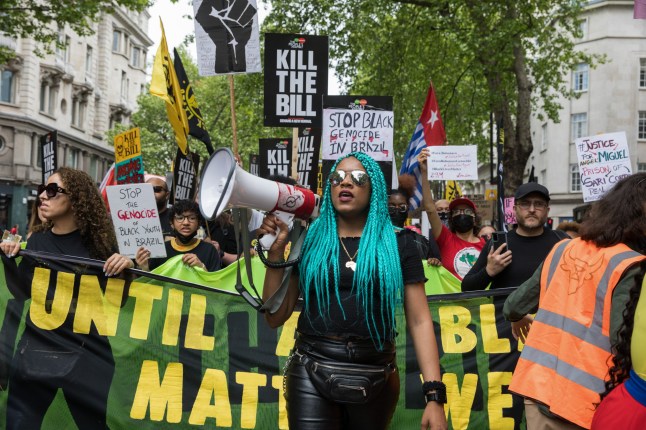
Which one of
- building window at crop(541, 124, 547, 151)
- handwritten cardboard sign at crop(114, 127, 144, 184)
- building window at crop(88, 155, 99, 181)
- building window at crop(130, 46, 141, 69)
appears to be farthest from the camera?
building window at crop(130, 46, 141, 69)

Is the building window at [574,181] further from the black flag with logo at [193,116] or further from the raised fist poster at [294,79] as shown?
the black flag with logo at [193,116]

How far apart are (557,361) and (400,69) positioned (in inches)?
731

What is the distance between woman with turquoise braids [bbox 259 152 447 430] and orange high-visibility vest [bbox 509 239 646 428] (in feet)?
1.59

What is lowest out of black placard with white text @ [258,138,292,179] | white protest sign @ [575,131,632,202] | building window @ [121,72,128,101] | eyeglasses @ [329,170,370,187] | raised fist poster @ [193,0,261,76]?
eyeglasses @ [329,170,370,187]

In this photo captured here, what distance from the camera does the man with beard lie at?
5230 millimetres

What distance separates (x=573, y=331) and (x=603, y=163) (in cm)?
482

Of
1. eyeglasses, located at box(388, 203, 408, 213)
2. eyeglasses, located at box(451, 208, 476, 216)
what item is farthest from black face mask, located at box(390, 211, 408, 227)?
eyeglasses, located at box(451, 208, 476, 216)

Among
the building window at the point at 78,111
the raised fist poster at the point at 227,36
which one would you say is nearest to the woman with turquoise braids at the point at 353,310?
the raised fist poster at the point at 227,36

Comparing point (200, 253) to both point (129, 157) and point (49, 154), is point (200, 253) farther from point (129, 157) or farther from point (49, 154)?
point (49, 154)

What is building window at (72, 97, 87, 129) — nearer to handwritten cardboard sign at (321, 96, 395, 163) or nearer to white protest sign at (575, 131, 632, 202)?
handwritten cardboard sign at (321, 96, 395, 163)

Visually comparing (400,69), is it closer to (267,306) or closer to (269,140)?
(269,140)

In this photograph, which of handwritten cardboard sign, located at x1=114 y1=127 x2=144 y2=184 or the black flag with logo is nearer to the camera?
handwritten cardboard sign, located at x1=114 y1=127 x2=144 y2=184

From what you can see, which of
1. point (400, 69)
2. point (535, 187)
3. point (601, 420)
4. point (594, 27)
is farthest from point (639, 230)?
point (594, 27)

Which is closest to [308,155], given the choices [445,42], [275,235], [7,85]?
[275,235]
